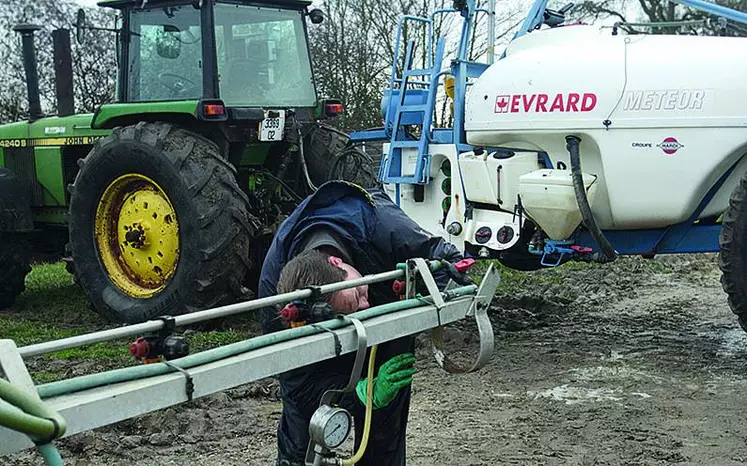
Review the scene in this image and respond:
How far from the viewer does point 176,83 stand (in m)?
6.98

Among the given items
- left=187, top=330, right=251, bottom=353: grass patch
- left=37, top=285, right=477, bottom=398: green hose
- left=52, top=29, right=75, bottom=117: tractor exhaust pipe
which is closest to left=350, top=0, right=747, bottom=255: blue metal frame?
left=187, top=330, right=251, bottom=353: grass patch

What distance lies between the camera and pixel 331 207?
3270 mm

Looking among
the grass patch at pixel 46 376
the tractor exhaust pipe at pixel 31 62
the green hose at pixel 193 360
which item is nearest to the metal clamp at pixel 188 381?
the green hose at pixel 193 360

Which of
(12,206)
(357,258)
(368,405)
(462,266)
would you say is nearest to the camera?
(368,405)

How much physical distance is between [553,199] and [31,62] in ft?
16.0

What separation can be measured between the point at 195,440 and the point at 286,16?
3.85m

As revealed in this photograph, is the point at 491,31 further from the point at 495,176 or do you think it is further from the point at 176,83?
the point at 176,83

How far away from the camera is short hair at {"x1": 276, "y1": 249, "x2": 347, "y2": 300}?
2.80 metres

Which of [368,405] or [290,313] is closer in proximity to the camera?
[290,313]

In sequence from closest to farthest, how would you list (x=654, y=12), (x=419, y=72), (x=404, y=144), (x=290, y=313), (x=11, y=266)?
(x=290, y=313), (x=419, y=72), (x=404, y=144), (x=11, y=266), (x=654, y=12)

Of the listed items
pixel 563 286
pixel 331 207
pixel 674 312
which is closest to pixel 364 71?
pixel 563 286

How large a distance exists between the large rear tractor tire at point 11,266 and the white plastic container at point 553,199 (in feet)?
14.2

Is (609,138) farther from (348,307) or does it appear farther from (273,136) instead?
(348,307)

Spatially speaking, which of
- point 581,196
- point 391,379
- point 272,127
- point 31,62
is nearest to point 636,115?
point 581,196
